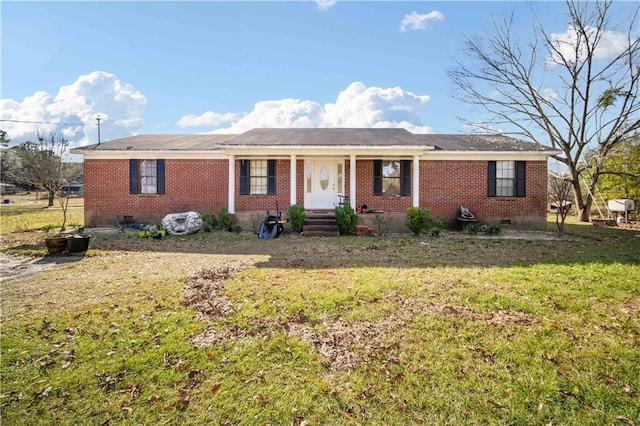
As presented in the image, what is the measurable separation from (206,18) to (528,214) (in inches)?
582

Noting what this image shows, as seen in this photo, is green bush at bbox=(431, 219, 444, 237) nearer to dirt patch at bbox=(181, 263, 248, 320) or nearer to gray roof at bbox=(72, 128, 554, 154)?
gray roof at bbox=(72, 128, 554, 154)

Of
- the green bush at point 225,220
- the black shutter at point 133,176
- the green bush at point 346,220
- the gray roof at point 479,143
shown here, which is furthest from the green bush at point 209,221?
the gray roof at point 479,143

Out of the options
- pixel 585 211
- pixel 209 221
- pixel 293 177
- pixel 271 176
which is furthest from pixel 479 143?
pixel 209 221

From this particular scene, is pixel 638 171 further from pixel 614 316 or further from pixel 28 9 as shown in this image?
pixel 28 9

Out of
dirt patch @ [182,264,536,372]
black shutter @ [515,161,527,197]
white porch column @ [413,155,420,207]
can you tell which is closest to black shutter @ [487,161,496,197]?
black shutter @ [515,161,527,197]

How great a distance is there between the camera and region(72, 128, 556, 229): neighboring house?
45.4ft

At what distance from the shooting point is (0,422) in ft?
8.71

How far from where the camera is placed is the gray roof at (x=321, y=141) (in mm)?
13102

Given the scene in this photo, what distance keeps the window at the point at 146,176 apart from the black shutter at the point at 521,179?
1527cm

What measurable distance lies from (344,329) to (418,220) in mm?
8788

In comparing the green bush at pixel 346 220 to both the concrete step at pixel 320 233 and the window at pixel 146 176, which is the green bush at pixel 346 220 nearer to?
the concrete step at pixel 320 233

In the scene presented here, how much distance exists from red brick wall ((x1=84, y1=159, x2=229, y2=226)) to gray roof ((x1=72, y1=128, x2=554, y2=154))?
768 mm

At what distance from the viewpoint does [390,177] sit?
46.1 ft

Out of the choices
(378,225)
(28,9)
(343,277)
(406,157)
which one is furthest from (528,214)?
(28,9)
